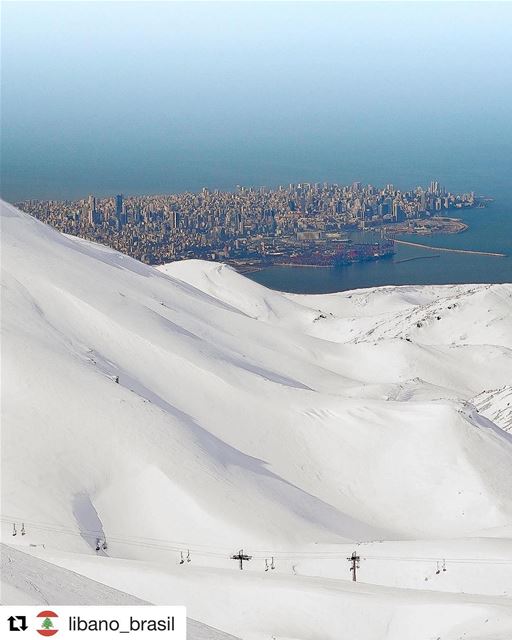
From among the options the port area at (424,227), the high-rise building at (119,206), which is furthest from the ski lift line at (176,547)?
the port area at (424,227)

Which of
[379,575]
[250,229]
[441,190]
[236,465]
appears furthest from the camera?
[441,190]

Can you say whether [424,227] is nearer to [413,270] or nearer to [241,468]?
[413,270]

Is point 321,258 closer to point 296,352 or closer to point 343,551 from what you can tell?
point 296,352

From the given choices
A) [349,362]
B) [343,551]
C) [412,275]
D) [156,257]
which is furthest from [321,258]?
[343,551]
